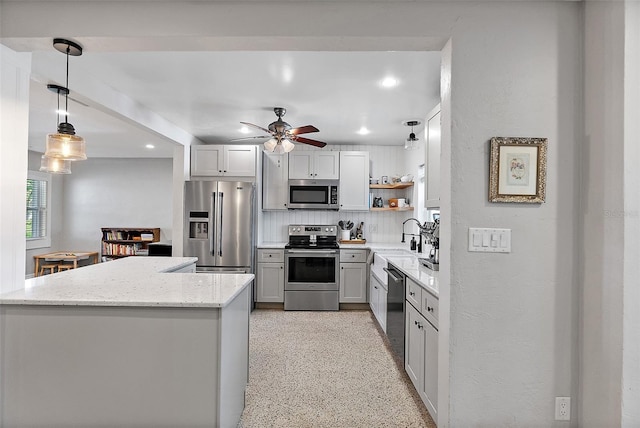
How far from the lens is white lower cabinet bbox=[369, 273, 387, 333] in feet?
11.9

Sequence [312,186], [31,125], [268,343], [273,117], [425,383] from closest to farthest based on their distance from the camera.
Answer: [425,383] → [268,343] → [273,117] → [31,125] → [312,186]

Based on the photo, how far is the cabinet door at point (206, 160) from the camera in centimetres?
484

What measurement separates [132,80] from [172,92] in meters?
0.36

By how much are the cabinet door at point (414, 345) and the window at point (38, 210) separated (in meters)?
7.21

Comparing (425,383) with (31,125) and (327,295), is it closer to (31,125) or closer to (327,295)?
(327,295)

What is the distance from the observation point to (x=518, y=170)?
1649 millimetres

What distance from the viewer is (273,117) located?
13.0ft

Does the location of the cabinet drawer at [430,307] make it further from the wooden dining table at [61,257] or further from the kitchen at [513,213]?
the wooden dining table at [61,257]

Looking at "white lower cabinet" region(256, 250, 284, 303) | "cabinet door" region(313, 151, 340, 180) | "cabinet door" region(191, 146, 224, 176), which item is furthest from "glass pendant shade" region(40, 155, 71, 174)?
"cabinet door" region(313, 151, 340, 180)

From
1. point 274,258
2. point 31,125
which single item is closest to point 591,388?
point 274,258

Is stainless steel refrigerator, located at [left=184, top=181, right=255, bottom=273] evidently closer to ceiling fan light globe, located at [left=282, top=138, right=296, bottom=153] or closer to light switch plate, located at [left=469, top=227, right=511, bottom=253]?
ceiling fan light globe, located at [left=282, top=138, right=296, bottom=153]

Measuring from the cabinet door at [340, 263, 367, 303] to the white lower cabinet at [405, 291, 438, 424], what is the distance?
1968 millimetres

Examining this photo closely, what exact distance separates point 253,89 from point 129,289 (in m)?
2.01

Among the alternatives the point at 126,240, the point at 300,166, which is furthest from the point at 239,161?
the point at 126,240
